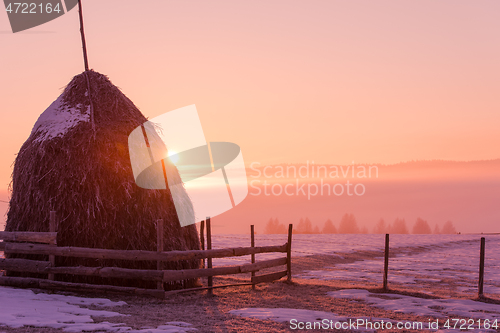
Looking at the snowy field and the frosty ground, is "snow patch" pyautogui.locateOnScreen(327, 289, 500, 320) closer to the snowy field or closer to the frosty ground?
the frosty ground

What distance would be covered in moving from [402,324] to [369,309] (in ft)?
4.96

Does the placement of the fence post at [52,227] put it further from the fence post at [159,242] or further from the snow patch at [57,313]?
the fence post at [159,242]

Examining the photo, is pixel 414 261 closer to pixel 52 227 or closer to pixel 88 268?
pixel 88 268

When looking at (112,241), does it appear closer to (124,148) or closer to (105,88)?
(124,148)

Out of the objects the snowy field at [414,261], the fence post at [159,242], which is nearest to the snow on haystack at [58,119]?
the fence post at [159,242]

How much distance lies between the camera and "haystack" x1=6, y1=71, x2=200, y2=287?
36.2ft

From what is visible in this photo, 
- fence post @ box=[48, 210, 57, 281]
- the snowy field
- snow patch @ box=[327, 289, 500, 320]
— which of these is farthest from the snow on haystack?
the snowy field

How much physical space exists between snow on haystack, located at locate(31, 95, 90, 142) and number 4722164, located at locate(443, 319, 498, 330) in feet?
35.2

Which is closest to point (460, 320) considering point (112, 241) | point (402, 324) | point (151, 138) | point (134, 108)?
point (402, 324)

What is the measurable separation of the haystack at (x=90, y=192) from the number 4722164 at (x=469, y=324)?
671cm

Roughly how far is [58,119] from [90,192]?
2.92m

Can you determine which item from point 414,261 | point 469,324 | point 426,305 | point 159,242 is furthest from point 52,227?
point 414,261

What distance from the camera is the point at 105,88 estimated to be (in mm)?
12945

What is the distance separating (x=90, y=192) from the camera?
1110 centimetres
